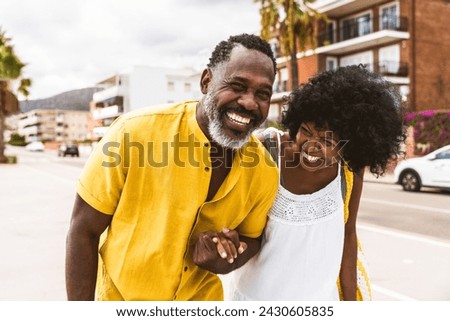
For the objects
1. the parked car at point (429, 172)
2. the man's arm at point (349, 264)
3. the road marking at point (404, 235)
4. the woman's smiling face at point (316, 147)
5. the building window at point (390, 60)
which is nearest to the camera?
the woman's smiling face at point (316, 147)

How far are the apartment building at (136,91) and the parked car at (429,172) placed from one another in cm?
783

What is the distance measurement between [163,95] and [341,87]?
1.56 metres

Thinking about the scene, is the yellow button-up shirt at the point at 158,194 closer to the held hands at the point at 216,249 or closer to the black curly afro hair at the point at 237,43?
the held hands at the point at 216,249

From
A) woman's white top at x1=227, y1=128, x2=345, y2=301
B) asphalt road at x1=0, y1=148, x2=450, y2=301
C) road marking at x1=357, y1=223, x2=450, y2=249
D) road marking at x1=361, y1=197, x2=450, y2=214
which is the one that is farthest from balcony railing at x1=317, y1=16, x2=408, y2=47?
woman's white top at x1=227, y1=128, x2=345, y2=301

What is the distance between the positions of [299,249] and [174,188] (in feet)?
1.82

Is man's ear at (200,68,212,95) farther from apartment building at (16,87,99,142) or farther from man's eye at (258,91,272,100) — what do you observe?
apartment building at (16,87,99,142)

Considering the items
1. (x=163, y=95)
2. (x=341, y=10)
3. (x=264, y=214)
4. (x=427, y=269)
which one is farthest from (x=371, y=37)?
(x=264, y=214)

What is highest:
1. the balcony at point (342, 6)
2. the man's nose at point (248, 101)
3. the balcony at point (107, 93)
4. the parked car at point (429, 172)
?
the balcony at point (342, 6)

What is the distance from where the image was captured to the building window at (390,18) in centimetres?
1838

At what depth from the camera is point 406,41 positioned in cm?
1858

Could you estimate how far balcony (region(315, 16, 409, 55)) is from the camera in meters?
18.3

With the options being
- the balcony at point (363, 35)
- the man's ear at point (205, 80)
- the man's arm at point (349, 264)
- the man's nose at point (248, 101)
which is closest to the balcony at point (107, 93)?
the man's ear at point (205, 80)

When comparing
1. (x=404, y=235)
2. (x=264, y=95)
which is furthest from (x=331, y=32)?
(x=264, y=95)

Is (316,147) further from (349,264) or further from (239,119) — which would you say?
(349,264)
